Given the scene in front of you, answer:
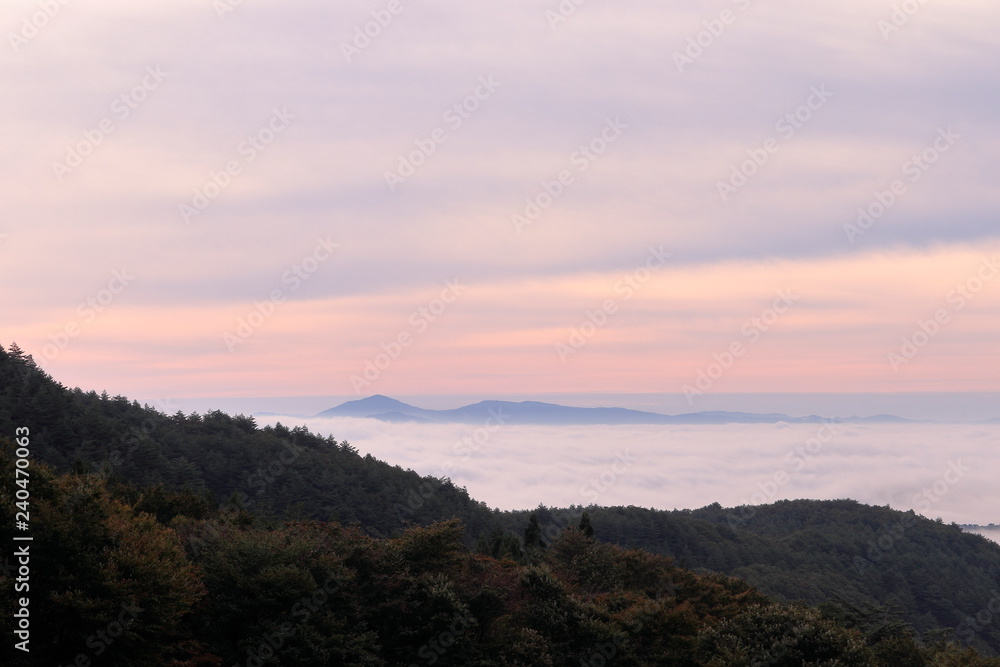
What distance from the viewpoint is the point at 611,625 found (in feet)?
112

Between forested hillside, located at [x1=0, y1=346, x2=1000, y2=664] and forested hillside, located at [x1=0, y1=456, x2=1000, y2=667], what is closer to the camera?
forested hillside, located at [x1=0, y1=456, x2=1000, y2=667]

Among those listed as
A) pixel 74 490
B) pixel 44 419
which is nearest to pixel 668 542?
pixel 44 419

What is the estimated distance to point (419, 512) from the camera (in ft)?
426

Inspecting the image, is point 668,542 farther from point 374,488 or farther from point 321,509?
point 321,509

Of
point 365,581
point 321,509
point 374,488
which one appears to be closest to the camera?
point 365,581

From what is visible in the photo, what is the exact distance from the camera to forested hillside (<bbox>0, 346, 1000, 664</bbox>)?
95812 mm

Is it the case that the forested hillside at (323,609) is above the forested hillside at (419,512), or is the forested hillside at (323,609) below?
below

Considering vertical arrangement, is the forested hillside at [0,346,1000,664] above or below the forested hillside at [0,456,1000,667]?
above

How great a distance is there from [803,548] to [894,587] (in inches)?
723

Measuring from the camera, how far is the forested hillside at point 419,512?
9581 cm

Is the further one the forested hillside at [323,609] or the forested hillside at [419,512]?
the forested hillside at [419,512]

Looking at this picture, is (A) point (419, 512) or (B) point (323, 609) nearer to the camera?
(B) point (323, 609)

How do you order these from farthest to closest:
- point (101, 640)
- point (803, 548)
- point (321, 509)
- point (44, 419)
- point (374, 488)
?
point (803, 548) < point (374, 488) < point (321, 509) < point (44, 419) < point (101, 640)

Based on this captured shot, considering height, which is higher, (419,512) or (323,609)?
(419,512)
